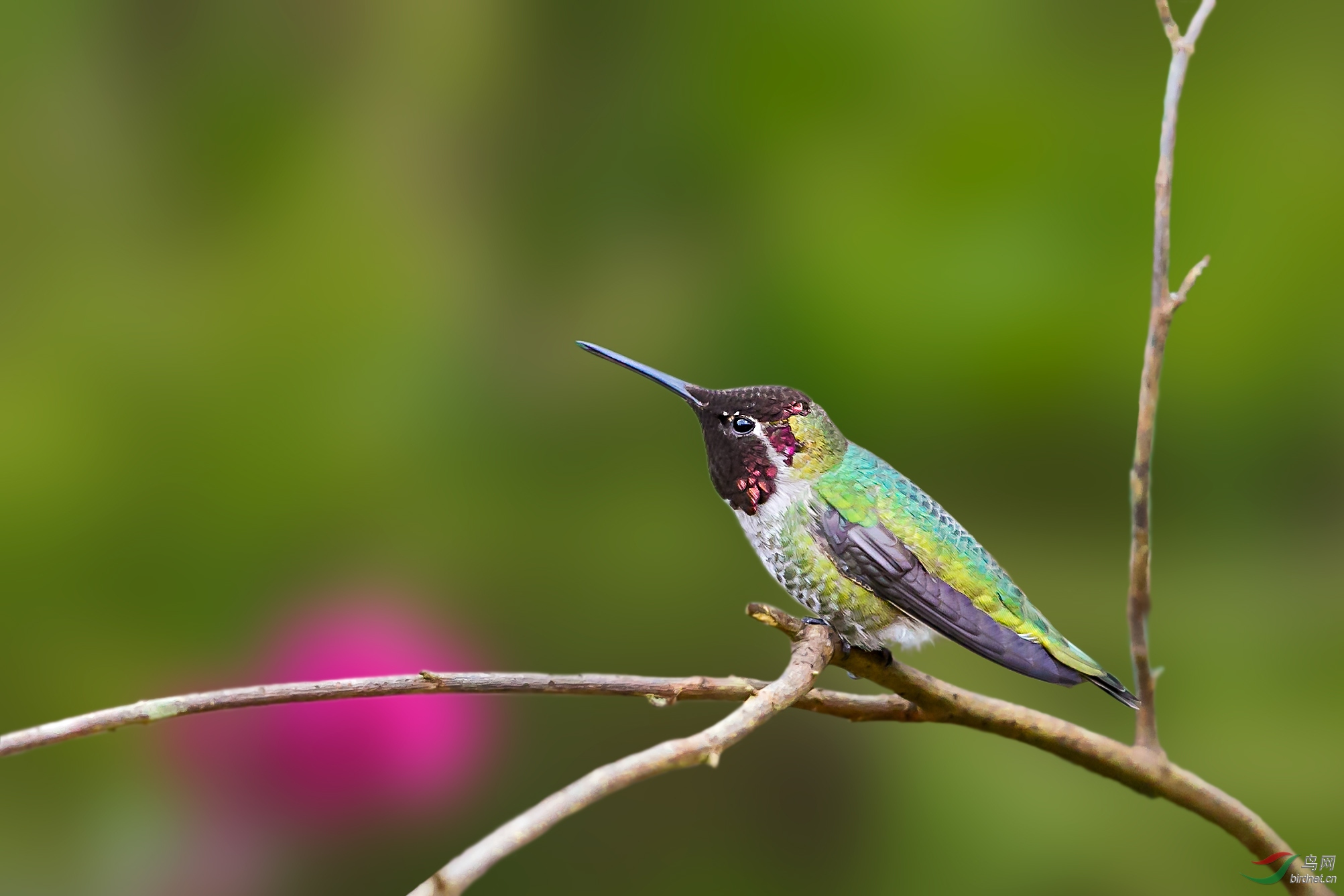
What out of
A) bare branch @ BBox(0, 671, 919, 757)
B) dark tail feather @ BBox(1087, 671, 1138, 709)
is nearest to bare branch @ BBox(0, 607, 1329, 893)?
bare branch @ BBox(0, 671, 919, 757)

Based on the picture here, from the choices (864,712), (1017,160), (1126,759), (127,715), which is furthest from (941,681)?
(1017,160)

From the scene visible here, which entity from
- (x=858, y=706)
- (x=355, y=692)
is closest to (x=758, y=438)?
(x=858, y=706)

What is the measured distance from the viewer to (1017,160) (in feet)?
5.05

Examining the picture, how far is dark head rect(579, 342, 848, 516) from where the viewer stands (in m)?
0.76

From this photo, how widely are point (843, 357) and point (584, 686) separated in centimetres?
100

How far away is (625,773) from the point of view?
52cm

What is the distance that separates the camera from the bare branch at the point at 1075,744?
78 centimetres

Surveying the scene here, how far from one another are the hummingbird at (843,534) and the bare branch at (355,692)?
11cm

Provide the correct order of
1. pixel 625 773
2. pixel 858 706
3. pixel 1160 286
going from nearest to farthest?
pixel 625 773 < pixel 1160 286 < pixel 858 706

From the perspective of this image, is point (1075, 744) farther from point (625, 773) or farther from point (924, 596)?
point (625, 773)

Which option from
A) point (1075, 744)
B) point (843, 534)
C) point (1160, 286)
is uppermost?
point (1160, 286)

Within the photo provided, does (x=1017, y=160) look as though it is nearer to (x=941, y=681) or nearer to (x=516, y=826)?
(x=941, y=681)

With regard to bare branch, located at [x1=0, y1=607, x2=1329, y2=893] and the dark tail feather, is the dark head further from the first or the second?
the dark tail feather

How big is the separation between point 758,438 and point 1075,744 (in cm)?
32
